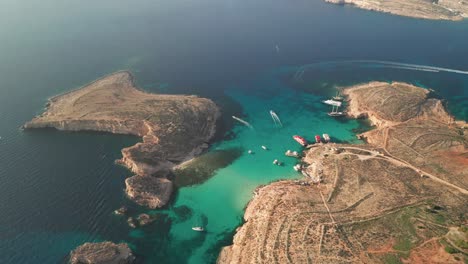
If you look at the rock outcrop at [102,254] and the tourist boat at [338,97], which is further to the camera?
the tourist boat at [338,97]

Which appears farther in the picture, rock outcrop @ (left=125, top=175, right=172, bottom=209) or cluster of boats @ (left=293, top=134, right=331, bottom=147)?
cluster of boats @ (left=293, top=134, right=331, bottom=147)

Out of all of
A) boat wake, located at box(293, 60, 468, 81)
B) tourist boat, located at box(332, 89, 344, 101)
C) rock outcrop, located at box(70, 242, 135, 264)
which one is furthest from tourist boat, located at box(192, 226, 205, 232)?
boat wake, located at box(293, 60, 468, 81)

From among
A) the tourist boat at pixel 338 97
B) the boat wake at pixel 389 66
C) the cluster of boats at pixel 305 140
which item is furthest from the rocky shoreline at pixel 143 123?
the boat wake at pixel 389 66

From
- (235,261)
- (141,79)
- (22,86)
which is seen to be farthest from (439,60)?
(22,86)

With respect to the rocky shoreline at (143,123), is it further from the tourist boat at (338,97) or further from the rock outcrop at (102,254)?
the tourist boat at (338,97)

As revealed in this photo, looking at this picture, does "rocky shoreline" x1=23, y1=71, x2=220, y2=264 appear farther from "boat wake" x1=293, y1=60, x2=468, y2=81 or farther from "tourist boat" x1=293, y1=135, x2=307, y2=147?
"boat wake" x1=293, y1=60, x2=468, y2=81
